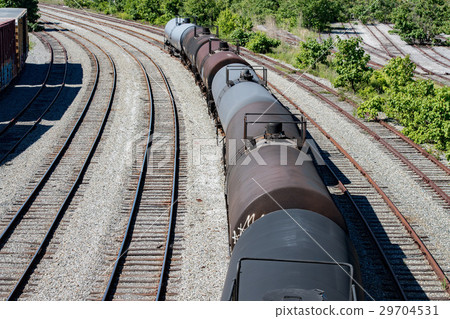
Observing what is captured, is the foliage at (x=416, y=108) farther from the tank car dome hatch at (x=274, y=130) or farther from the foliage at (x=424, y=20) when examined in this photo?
the foliage at (x=424, y=20)

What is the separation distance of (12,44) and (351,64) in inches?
820

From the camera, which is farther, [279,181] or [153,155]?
[153,155]

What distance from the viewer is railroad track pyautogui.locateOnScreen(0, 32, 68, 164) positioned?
1888cm

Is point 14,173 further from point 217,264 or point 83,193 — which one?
point 217,264

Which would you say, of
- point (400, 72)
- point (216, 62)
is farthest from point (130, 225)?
point (400, 72)

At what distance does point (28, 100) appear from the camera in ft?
81.0

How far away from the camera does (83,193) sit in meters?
14.9

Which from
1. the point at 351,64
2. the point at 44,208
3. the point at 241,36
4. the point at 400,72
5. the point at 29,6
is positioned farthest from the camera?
the point at 29,6

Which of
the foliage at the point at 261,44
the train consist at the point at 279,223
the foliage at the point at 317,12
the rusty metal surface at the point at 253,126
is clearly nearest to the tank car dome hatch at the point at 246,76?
the train consist at the point at 279,223

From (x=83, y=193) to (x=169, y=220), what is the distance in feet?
11.8

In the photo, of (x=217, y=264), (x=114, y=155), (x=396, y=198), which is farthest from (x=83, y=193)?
(x=396, y=198)

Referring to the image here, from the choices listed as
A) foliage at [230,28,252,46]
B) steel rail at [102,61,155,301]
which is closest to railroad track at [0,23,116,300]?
steel rail at [102,61,155,301]

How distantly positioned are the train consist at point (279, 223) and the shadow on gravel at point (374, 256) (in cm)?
137

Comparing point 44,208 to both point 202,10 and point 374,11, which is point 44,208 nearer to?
point 202,10
